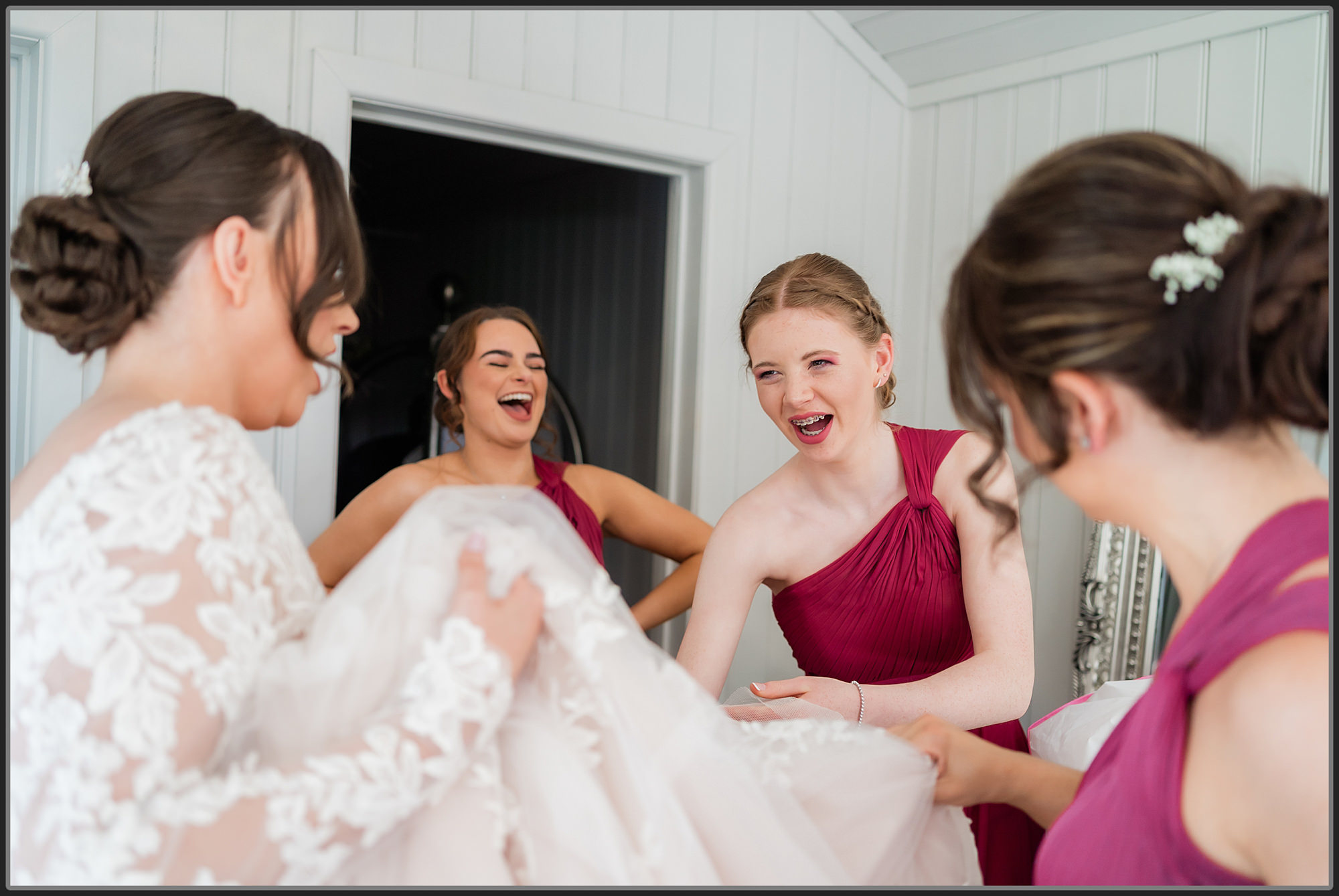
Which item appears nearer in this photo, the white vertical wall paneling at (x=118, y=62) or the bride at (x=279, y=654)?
the bride at (x=279, y=654)

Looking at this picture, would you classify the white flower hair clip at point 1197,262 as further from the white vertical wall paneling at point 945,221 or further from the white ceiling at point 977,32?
the white vertical wall paneling at point 945,221

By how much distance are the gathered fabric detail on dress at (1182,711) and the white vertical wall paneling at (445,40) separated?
7.27 feet

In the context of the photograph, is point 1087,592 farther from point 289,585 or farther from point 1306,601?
point 289,585

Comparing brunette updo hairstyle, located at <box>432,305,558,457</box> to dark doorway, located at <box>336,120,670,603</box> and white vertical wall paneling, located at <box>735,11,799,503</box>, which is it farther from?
dark doorway, located at <box>336,120,670,603</box>

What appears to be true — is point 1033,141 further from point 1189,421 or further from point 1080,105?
point 1189,421

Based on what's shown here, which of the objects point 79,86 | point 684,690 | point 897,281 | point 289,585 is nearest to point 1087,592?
point 897,281

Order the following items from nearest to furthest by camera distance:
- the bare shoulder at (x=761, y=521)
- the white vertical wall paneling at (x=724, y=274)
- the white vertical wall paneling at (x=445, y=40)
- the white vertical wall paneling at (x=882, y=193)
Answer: the bare shoulder at (x=761, y=521) → the white vertical wall paneling at (x=445, y=40) → the white vertical wall paneling at (x=724, y=274) → the white vertical wall paneling at (x=882, y=193)

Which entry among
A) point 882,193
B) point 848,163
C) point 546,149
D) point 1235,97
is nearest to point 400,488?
point 546,149

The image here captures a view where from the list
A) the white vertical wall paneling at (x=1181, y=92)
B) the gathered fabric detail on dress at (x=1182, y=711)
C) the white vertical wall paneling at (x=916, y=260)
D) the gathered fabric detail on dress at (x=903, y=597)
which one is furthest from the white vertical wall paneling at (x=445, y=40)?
the gathered fabric detail on dress at (x=1182, y=711)

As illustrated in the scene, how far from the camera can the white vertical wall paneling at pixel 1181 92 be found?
8.61ft

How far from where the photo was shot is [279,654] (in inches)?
34.7

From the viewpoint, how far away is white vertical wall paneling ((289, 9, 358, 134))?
7.38 ft

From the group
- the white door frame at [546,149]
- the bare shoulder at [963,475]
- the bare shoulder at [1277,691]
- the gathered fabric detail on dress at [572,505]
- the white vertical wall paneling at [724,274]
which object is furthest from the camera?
the white vertical wall paneling at [724,274]

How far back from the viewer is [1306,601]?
0.72 m
